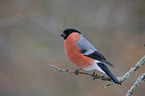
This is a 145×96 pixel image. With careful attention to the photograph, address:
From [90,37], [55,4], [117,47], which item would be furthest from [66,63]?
[55,4]

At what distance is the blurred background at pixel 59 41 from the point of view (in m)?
5.35

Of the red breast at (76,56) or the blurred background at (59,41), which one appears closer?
the red breast at (76,56)

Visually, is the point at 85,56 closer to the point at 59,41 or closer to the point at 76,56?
the point at 76,56

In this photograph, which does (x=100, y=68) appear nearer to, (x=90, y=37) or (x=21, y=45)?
(x=90, y=37)

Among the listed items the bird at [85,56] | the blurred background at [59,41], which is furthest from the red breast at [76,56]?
the blurred background at [59,41]

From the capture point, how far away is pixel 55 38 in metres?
6.15

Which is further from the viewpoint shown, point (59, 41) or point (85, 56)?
point (59, 41)

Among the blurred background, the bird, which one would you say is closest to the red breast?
the bird

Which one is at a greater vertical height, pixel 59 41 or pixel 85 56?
pixel 59 41

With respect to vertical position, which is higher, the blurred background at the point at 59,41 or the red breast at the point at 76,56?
the blurred background at the point at 59,41

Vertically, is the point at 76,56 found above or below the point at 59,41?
below

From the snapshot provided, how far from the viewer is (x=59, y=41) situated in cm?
607

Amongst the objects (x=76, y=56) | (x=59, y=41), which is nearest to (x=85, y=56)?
(x=76, y=56)

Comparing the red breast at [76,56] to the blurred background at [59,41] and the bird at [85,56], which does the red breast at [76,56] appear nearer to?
the bird at [85,56]
